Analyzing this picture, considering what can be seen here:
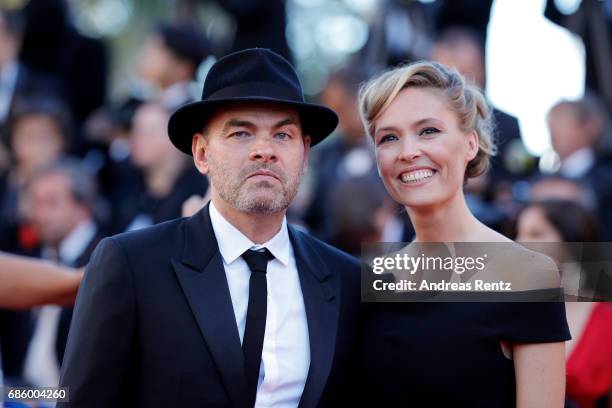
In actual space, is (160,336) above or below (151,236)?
below

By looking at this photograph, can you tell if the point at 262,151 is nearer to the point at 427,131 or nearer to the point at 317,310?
the point at 317,310

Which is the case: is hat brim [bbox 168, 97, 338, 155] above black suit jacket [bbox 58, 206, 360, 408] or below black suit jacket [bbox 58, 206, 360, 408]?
above

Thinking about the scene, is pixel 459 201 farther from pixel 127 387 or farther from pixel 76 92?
pixel 76 92

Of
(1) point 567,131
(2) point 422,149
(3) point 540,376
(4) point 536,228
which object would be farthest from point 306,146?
(1) point 567,131

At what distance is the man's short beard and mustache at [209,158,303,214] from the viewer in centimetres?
341

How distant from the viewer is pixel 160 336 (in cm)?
321

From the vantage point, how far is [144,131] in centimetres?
695

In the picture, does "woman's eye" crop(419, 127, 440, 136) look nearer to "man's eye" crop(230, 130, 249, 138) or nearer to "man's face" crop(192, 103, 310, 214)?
"man's face" crop(192, 103, 310, 214)

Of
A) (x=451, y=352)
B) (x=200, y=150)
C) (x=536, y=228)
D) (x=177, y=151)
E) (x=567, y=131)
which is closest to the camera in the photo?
(x=451, y=352)

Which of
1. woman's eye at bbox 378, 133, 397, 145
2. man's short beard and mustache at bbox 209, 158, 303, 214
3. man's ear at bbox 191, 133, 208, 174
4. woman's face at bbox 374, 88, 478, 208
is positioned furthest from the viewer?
woman's eye at bbox 378, 133, 397, 145

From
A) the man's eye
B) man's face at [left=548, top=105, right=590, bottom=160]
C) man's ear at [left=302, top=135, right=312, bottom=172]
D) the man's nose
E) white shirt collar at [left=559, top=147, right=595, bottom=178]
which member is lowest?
the man's nose

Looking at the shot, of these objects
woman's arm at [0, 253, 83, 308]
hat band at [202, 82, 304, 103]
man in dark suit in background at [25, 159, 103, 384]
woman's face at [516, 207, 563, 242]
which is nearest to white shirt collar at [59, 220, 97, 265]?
man in dark suit in background at [25, 159, 103, 384]

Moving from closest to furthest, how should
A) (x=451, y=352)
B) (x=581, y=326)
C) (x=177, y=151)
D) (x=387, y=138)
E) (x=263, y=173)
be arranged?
1. (x=263, y=173)
2. (x=451, y=352)
3. (x=387, y=138)
4. (x=581, y=326)
5. (x=177, y=151)

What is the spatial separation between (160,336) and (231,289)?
319 millimetres
